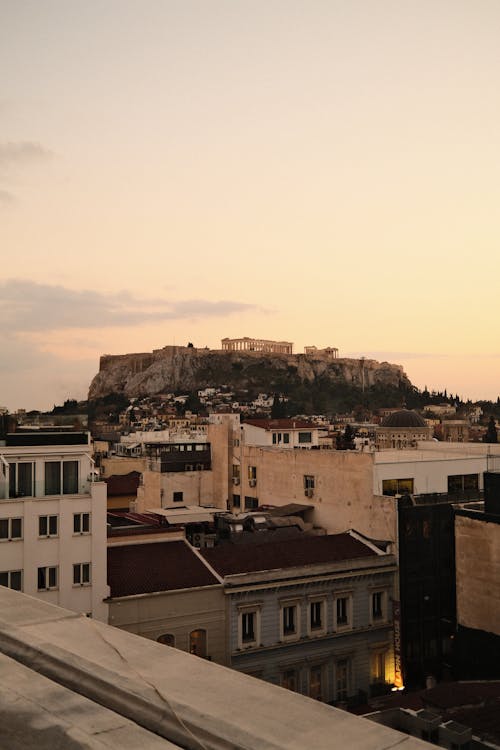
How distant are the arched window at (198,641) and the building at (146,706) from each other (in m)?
29.7

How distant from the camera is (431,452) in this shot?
51469 mm

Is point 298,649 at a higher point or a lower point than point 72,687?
lower

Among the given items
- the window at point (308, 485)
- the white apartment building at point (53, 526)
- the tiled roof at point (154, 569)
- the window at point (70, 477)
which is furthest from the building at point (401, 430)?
the white apartment building at point (53, 526)

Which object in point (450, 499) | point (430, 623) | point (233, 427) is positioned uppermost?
point (233, 427)

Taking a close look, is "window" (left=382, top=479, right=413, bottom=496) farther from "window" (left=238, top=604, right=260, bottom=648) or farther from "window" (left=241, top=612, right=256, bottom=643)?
"window" (left=241, top=612, right=256, bottom=643)

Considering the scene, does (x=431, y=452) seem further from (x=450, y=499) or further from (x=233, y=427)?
(x=233, y=427)

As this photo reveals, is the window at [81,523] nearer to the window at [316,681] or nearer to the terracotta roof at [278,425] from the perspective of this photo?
the window at [316,681]

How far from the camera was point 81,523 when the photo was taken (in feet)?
101

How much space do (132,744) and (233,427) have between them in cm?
5908

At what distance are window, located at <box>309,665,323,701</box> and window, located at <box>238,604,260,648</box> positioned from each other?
3747mm

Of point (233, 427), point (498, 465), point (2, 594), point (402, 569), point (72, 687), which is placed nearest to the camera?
point (72, 687)

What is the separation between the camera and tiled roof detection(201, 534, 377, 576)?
1361 inches

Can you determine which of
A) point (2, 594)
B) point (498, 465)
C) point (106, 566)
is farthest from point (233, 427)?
point (2, 594)

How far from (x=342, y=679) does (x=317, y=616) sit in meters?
3.51
